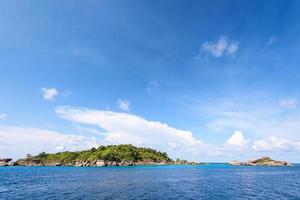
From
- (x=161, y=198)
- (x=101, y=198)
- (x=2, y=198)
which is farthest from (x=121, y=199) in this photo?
(x=2, y=198)

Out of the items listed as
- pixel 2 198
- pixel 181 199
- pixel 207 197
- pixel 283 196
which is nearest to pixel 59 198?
pixel 2 198

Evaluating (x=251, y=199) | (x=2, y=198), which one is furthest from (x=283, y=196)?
(x=2, y=198)

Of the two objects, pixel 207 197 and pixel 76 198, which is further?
pixel 207 197

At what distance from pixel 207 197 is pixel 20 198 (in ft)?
155

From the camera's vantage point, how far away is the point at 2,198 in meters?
58.5

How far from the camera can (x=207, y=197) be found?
60500 millimetres

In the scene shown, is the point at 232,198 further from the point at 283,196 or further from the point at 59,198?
the point at 59,198

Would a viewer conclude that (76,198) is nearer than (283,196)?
Yes

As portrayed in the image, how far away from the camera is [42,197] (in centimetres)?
5841

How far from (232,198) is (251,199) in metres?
4.43

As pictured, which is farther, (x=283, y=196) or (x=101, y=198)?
(x=283, y=196)

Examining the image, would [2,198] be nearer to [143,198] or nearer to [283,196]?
[143,198]

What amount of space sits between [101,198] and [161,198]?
47.7 feet

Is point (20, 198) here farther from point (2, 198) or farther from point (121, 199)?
point (121, 199)
